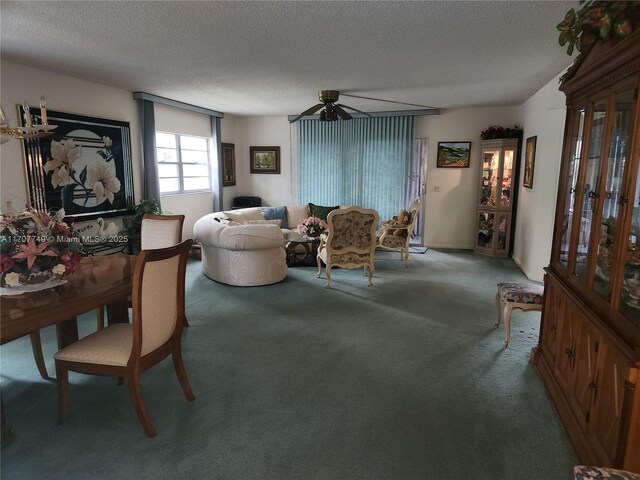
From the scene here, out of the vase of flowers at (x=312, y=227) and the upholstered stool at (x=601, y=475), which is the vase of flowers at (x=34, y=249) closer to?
the upholstered stool at (x=601, y=475)

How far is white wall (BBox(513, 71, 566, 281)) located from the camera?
15.9 feet

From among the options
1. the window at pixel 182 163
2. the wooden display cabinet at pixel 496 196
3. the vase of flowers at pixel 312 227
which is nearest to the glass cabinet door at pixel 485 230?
the wooden display cabinet at pixel 496 196

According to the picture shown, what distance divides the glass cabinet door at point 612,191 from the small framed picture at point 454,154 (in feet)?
17.9

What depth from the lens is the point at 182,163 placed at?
22.9 feet

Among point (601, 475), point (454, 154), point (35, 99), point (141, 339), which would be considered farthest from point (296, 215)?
point (601, 475)

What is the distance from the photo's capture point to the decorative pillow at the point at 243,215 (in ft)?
20.4

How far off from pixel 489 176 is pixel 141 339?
20.7 feet

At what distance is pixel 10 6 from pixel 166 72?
1864 millimetres

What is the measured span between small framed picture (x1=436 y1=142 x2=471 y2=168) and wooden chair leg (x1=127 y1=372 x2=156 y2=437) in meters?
6.46

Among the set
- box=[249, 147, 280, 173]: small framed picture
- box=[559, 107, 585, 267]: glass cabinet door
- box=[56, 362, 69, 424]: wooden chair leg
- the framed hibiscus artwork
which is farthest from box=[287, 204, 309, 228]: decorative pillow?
box=[56, 362, 69, 424]: wooden chair leg

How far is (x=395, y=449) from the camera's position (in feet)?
7.13

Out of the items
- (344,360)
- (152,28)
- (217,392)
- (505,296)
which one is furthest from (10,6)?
(505,296)

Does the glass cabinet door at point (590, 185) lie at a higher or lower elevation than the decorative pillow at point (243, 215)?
higher

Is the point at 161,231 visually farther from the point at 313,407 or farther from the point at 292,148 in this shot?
the point at 292,148
